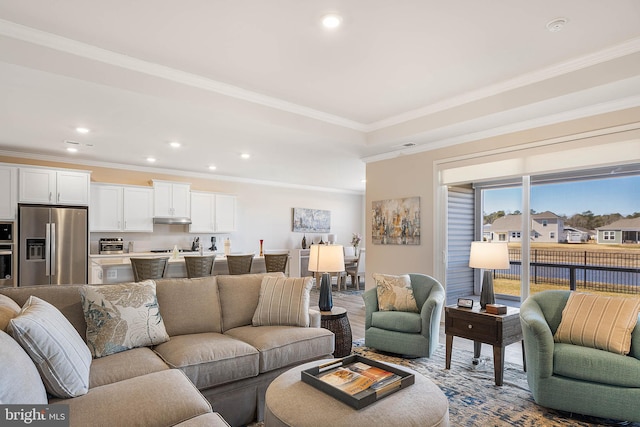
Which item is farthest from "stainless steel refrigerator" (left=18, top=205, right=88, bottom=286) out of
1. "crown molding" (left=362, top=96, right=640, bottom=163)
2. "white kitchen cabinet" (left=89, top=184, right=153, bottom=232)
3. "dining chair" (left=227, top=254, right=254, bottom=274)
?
"crown molding" (left=362, top=96, right=640, bottom=163)

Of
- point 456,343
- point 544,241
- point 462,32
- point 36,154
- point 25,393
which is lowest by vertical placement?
point 456,343

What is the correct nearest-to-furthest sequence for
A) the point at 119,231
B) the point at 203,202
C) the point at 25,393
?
1. the point at 25,393
2. the point at 119,231
3. the point at 203,202

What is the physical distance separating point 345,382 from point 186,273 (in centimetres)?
369

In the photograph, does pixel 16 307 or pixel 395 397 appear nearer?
pixel 395 397

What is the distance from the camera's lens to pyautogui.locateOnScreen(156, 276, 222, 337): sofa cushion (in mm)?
2756

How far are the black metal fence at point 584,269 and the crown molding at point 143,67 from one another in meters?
3.01

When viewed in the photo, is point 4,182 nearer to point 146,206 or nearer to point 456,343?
point 146,206

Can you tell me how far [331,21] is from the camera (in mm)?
2596

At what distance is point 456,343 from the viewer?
420 cm

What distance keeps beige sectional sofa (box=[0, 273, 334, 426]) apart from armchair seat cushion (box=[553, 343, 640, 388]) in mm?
1686

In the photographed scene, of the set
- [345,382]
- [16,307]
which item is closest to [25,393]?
[16,307]

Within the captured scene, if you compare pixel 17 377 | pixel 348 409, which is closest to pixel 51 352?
pixel 17 377

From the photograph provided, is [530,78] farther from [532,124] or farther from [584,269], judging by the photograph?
[584,269]

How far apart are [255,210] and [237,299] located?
5863 mm
